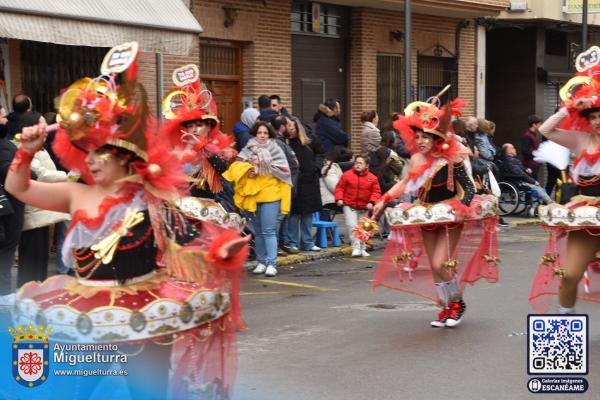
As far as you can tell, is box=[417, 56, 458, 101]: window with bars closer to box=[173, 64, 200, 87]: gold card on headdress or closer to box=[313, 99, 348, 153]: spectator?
box=[313, 99, 348, 153]: spectator

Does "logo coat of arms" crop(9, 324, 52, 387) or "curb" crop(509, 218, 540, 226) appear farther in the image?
"curb" crop(509, 218, 540, 226)

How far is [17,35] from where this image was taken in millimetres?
12547

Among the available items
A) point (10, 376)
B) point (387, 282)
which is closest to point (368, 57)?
point (387, 282)

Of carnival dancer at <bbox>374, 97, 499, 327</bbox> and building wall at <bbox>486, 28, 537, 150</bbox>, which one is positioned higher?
building wall at <bbox>486, 28, 537, 150</bbox>

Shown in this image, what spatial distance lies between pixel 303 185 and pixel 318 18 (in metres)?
8.18

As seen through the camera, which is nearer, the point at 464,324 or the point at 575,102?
the point at 575,102

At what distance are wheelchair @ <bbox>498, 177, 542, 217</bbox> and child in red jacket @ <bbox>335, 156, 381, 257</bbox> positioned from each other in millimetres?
5610

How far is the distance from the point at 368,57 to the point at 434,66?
10.6 feet

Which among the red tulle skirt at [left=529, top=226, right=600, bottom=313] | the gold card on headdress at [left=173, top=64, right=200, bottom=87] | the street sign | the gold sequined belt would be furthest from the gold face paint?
the street sign

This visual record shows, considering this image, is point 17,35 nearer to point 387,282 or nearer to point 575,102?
point 387,282

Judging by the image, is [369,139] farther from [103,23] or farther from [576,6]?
[576,6]

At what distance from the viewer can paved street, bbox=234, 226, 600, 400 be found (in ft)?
22.7

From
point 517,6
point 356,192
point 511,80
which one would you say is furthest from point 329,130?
point 511,80

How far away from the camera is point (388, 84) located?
2308 centimetres
